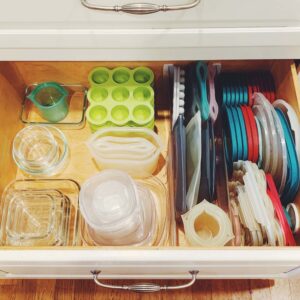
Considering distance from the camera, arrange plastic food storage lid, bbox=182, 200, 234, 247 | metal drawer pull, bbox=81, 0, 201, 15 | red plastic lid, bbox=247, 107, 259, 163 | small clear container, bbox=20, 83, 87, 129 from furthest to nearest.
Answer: small clear container, bbox=20, 83, 87, 129 → red plastic lid, bbox=247, 107, 259, 163 → plastic food storage lid, bbox=182, 200, 234, 247 → metal drawer pull, bbox=81, 0, 201, 15

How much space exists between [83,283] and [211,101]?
57cm

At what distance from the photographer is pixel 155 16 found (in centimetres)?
64

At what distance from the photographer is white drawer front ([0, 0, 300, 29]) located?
0.61 m

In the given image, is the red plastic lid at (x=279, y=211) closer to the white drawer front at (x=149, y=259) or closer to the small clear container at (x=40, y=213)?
the white drawer front at (x=149, y=259)

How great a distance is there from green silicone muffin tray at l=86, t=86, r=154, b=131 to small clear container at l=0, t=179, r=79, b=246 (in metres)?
0.16

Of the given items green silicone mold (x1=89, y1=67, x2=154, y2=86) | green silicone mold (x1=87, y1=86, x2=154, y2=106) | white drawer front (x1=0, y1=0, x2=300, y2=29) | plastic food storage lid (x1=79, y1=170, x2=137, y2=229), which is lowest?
plastic food storage lid (x1=79, y1=170, x2=137, y2=229)

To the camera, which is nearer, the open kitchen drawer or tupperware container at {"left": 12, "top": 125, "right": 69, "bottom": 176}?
the open kitchen drawer

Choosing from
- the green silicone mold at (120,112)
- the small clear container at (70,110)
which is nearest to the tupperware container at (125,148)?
the green silicone mold at (120,112)

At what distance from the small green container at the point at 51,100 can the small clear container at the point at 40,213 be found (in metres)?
0.16

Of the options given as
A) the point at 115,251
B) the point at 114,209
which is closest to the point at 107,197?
the point at 114,209

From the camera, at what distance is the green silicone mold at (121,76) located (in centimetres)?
88

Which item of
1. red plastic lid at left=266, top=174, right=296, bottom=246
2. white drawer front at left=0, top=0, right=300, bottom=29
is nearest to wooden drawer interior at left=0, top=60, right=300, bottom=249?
red plastic lid at left=266, top=174, right=296, bottom=246

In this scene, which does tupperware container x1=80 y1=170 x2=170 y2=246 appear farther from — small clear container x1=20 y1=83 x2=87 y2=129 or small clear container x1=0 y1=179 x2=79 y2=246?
small clear container x1=20 y1=83 x2=87 y2=129

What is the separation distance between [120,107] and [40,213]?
0.99 ft
